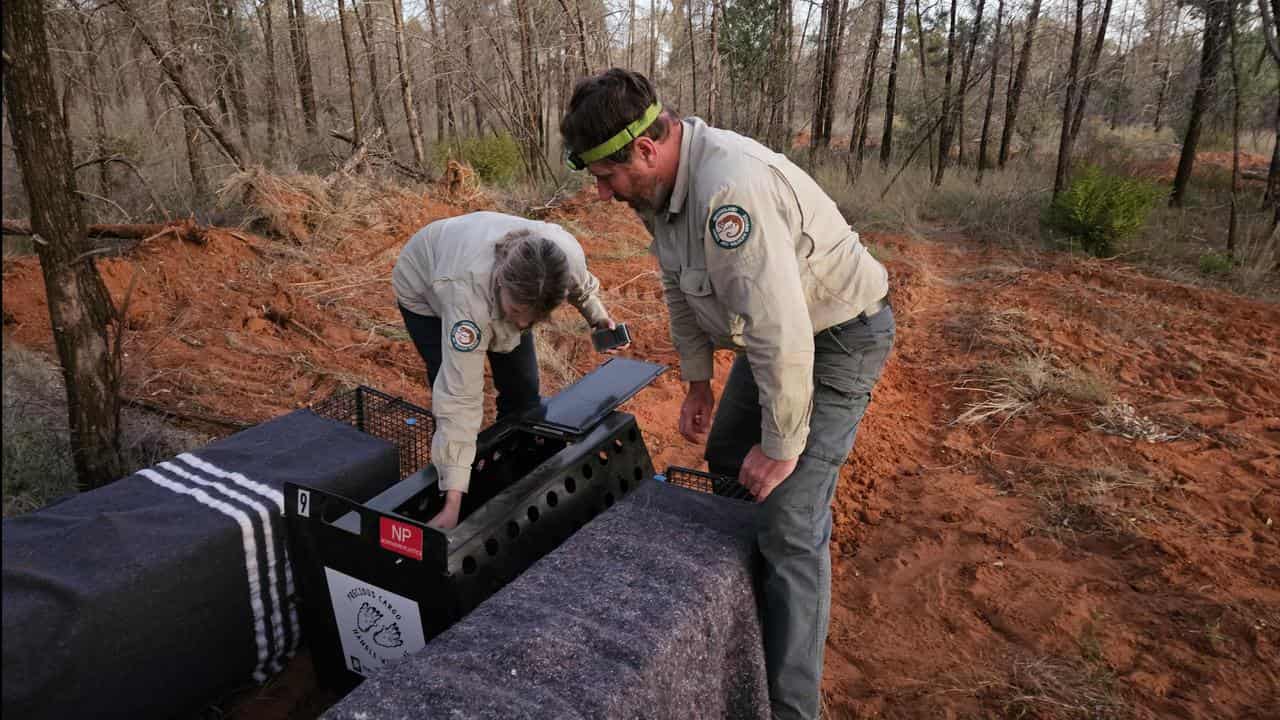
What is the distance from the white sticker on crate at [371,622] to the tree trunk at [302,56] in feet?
37.4

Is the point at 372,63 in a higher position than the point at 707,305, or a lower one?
higher

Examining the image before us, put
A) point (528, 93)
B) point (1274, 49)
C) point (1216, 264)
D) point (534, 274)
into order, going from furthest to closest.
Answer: point (528, 93), point (1216, 264), point (1274, 49), point (534, 274)

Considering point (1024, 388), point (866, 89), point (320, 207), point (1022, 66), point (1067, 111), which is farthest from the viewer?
point (866, 89)

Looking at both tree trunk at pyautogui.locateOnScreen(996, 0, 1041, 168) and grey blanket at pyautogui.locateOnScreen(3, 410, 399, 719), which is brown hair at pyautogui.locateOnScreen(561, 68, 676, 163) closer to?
grey blanket at pyautogui.locateOnScreen(3, 410, 399, 719)

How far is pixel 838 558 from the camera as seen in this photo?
3.36 meters

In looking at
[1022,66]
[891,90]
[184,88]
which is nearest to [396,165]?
[184,88]

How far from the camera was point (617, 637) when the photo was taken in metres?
1.64

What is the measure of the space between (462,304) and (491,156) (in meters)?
10.1

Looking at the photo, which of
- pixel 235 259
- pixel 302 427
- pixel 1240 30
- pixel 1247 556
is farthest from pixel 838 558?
pixel 1240 30

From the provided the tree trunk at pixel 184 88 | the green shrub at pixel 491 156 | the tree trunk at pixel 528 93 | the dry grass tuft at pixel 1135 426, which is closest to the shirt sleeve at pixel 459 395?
the dry grass tuft at pixel 1135 426

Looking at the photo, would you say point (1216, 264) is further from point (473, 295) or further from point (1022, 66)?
point (473, 295)

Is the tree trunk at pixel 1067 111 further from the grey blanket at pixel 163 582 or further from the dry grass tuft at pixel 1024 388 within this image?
the grey blanket at pixel 163 582

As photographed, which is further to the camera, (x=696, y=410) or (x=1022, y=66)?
(x=1022, y=66)

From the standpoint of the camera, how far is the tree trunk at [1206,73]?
27.9 feet
